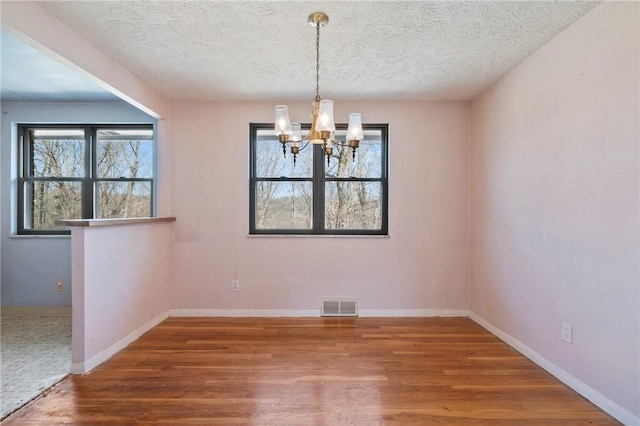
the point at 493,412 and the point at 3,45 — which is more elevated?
the point at 3,45

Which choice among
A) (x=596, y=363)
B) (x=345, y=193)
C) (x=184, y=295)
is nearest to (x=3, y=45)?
(x=184, y=295)

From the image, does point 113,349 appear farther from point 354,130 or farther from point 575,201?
point 575,201

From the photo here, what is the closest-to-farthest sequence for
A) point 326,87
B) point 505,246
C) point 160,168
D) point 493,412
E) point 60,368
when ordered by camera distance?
point 493,412, point 60,368, point 505,246, point 326,87, point 160,168

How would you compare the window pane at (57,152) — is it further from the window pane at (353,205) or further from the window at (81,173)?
the window pane at (353,205)

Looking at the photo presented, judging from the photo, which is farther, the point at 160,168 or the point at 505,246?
the point at 160,168

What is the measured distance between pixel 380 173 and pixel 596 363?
238 centimetres

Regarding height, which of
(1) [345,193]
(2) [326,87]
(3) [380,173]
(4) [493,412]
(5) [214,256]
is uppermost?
(2) [326,87]

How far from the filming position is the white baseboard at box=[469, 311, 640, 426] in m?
1.70

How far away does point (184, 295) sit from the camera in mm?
3439

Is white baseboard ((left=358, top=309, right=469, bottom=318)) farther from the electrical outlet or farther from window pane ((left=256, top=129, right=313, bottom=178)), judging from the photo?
window pane ((left=256, top=129, right=313, bottom=178))

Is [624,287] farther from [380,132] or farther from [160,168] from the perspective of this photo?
[160,168]

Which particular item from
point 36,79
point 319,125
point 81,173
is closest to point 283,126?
point 319,125

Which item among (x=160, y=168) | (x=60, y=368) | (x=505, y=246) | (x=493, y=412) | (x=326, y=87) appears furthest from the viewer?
(x=160, y=168)

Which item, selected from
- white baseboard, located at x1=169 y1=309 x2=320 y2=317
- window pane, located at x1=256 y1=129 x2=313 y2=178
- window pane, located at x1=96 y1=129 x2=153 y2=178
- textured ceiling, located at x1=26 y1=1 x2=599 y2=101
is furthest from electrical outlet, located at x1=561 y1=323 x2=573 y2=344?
window pane, located at x1=96 y1=129 x2=153 y2=178
